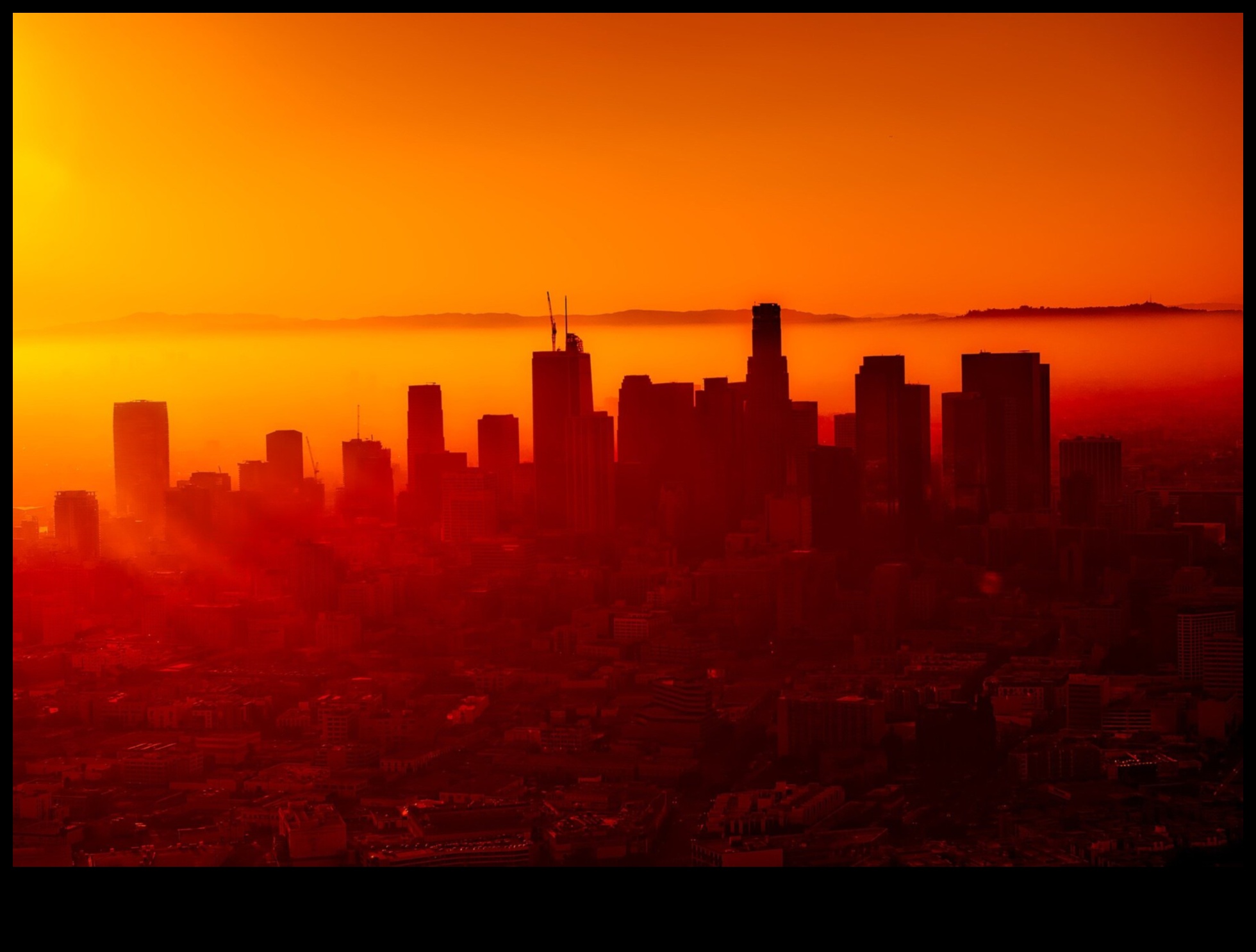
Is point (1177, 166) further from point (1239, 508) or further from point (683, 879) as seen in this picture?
point (683, 879)

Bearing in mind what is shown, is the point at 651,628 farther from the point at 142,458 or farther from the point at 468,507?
the point at 142,458

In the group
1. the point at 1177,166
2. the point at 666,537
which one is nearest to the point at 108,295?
the point at 666,537

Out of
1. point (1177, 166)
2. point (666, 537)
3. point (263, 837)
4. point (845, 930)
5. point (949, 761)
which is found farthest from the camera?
point (666, 537)

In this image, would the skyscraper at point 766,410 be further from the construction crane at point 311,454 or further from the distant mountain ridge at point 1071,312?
the construction crane at point 311,454

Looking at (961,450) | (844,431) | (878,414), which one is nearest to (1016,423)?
(961,450)

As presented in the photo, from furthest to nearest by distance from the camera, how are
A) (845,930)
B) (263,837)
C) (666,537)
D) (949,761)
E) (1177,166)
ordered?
1. (666,537)
2. (1177,166)
3. (949,761)
4. (263,837)
5. (845,930)

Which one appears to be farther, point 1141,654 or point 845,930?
point 1141,654
